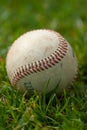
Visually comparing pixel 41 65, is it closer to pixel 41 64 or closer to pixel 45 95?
pixel 41 64

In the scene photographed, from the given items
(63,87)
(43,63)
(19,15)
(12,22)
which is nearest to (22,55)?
(43,63)

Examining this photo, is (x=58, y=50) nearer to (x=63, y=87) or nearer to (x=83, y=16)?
(x=63, y=87)

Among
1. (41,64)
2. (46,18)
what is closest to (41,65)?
(41,64)

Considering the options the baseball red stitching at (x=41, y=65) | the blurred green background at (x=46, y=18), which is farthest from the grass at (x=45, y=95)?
the baseball red stitching at (x=41, y=65)

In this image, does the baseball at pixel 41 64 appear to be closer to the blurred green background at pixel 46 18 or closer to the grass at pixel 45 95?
the grass at pixel 45 95

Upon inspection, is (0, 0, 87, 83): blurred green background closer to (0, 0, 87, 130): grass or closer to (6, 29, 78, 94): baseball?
(0, 0, 87, 130): grass

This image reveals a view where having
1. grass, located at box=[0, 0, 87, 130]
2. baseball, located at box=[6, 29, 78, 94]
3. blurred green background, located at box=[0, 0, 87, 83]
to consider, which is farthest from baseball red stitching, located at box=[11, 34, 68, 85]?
blurred green background, located at box=[0, 0, 87, 83]

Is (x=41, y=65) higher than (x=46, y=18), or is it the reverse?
(x=46, y=18)
